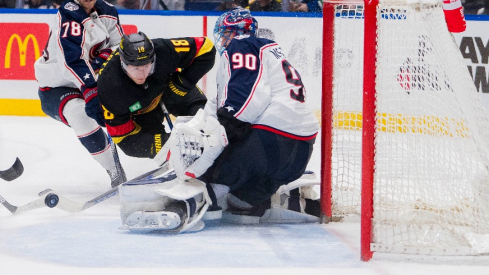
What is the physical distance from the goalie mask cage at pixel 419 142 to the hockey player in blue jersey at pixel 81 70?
1542 mm

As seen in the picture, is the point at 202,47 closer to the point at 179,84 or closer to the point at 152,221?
the point at 179,84

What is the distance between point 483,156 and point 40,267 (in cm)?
147

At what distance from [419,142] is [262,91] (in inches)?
22.4

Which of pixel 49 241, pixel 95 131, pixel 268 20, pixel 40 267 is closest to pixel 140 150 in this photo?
pixel 95 131

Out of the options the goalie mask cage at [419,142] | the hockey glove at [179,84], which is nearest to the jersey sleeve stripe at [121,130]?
the hockey glove at [179,84]

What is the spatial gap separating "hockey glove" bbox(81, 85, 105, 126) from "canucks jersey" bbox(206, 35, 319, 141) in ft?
3.04

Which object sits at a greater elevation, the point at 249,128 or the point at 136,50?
the point at 136,50

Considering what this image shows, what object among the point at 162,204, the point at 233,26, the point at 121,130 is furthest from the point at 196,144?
the point at 121,130

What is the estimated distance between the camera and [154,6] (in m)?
5.44

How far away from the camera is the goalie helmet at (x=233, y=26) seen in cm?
262

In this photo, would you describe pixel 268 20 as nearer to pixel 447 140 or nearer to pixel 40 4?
pixel 40 4

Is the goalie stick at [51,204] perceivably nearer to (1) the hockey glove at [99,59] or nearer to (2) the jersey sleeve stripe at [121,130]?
(2) the jersey sleeve stripe at [121,130]

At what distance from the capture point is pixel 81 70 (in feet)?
11.0

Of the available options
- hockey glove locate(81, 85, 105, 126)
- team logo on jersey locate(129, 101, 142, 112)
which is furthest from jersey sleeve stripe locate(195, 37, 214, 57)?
hockey glove locate(81, 85, 105, 126)
